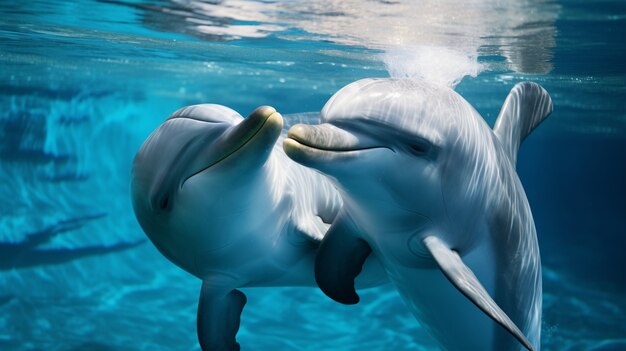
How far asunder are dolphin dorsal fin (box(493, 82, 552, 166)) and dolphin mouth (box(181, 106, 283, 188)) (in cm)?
198

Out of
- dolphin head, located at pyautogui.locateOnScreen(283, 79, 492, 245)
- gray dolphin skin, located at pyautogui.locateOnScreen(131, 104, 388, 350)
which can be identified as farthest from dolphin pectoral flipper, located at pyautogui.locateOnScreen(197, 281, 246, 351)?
dolphin head, located at pyautogui.locateOnScreen(283, 79, 492, 245)

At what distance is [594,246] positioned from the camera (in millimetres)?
18844

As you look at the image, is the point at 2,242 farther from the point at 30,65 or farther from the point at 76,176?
the point at 30,65

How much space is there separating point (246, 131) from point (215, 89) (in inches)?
840

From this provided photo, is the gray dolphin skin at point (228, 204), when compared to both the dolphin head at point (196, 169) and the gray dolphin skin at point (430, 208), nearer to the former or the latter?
the dolphin head at point (196, 169)

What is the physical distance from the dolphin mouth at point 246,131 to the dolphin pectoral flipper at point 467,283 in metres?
1.02

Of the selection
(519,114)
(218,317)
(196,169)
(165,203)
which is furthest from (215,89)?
(196,169)

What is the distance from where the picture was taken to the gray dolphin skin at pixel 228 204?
9.61 ft

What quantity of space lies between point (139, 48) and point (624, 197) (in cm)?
2171

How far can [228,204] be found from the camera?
10.4ft

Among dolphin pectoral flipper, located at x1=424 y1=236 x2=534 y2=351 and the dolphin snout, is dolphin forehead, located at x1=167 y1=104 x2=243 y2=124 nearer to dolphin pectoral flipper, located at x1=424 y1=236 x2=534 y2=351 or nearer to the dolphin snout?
the dolphin snout

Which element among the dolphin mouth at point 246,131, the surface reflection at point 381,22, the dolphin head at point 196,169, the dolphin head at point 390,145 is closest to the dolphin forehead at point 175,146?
the dolphin head at point 196,169

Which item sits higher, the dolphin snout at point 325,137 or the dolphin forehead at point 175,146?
the dolphin snout at point 325,137

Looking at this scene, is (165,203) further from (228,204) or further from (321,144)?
(321,144)
